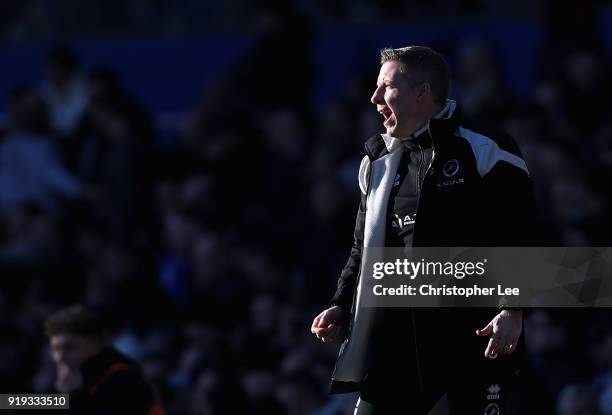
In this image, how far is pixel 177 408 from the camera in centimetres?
948

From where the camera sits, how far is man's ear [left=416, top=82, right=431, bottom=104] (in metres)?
5.38

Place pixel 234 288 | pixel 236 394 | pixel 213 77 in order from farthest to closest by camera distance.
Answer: pixel 213 77, pixel 234 288, pixel 236 394

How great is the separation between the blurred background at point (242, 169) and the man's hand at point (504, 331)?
2702 mm

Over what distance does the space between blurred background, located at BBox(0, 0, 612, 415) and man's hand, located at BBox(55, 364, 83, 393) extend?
1994 mm

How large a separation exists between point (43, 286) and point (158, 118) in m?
2.48

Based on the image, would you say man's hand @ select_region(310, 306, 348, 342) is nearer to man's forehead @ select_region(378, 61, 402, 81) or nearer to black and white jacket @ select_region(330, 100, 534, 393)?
black and white jacket @ select_region(330, 100, 534, 393)

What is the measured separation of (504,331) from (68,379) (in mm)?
2761

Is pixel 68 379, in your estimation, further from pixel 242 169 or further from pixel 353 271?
pixel 242 169

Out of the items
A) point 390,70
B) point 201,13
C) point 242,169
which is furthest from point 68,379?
point 201,13

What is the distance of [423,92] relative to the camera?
538 centimetres

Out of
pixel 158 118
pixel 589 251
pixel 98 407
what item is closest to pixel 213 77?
pixel 158 118

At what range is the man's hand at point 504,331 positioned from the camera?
502 cm

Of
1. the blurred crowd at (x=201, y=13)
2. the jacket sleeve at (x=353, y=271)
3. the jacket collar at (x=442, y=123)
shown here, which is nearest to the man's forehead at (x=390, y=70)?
the jacket collar at (x=442, y=123)

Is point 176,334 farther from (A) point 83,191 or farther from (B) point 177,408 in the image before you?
(A) point 83,191
